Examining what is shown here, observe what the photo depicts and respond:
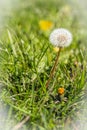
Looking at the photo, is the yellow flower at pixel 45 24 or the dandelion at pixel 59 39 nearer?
the dandelion at pixel 59 39

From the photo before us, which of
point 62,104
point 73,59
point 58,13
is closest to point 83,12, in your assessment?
point 58,13

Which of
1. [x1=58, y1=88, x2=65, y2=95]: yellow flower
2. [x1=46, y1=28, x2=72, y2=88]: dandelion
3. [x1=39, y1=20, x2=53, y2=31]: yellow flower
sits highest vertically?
[x1=39, y1=20, x2=53, y2=31]: yellow flower

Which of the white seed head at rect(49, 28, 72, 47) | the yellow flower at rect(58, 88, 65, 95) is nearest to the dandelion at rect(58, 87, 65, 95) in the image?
the yellow flower at rect(58, 88, 65, 95)

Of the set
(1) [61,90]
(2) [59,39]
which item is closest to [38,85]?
(1) [61,90]

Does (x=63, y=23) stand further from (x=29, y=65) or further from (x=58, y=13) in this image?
(x=29, y=65)

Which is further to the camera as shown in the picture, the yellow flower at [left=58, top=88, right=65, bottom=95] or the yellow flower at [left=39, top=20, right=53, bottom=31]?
the yellow flower at [left=39, top=20, right=53, bottom=31]

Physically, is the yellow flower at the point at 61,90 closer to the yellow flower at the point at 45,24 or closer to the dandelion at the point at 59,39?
the dandelion at the point at 59,39

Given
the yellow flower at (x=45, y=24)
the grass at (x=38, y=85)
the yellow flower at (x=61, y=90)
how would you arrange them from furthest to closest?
1. the yellow flower at (x=45, y=24)
2. the yellow flower at (x=61, y=90)
3. the grass at (x=38, y=85)

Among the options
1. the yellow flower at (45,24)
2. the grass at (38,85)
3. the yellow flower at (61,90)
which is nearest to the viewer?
the grass at (38,85)

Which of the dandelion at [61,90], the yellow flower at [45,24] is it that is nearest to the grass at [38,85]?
the dandelion at [61,90]

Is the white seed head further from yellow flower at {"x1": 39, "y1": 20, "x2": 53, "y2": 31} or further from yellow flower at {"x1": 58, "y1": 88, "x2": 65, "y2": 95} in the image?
yellow flower at {"x1": 39, "y1": 20, "x2": 53, "y2": 31}

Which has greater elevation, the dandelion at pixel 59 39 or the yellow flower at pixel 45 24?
the yellow flower at pixel 45 24

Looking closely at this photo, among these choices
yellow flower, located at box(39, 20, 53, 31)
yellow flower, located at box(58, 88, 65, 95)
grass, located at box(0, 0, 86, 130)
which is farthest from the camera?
yellow flower, located at box(39, 20, 53, 31)

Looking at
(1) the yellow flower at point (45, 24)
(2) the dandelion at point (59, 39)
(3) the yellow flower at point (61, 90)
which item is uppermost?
(1) the yellow flower at point (45, 24)
